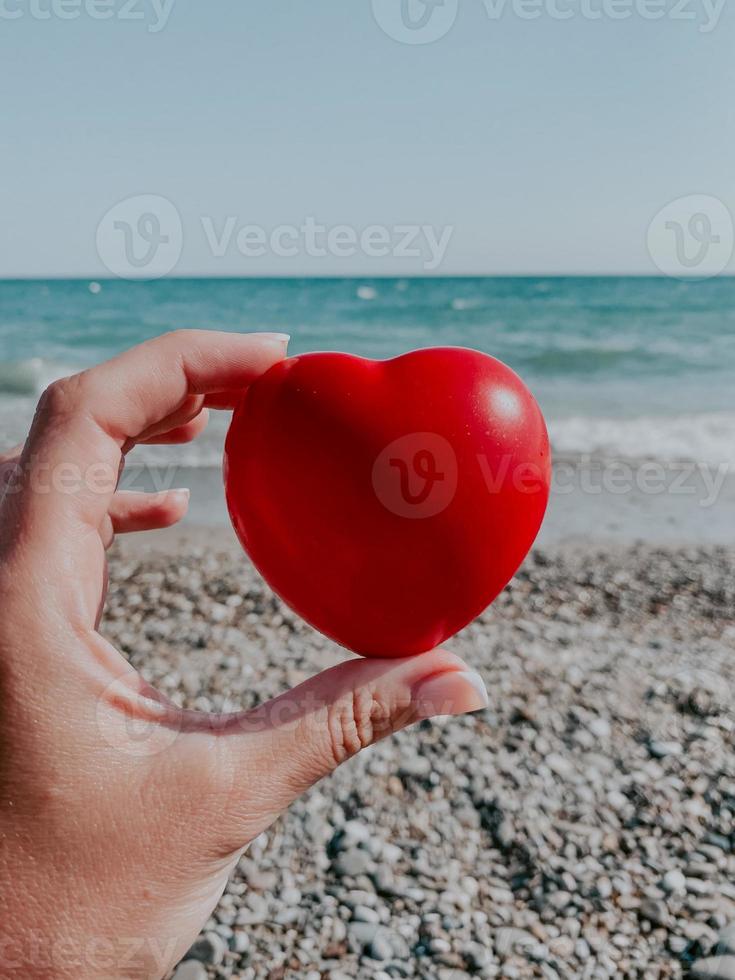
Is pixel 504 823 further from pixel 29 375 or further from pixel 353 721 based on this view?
pixel 29 375

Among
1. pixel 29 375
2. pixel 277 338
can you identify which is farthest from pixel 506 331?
pixel 277 338

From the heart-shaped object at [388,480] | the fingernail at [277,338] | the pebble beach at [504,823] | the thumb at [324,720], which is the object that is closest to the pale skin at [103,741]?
the thumb at [324,720]

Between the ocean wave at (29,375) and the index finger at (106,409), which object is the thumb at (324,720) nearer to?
the index finger at (106,409)

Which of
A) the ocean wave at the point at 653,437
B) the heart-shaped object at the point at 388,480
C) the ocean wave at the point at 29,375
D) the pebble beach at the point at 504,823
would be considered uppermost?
the ocean wave at the point at 29,375

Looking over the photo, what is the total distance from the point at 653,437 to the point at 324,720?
11.3 m

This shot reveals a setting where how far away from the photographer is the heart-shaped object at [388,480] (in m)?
1.91

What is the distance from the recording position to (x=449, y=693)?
1972 millimetres

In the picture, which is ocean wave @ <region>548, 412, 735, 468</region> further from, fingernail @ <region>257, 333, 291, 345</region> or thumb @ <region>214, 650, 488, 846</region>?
thumb @ <region>214, 650, 488, 846</region>

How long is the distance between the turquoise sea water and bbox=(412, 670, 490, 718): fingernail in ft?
27.6

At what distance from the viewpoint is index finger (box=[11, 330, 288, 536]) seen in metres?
1.87

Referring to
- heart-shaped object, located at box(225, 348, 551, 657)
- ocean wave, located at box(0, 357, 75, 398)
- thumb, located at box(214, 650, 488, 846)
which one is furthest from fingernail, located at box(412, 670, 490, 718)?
ocean wave, located at box(0, 357, 75, 398)

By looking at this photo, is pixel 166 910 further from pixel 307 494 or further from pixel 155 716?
pixel 307 494

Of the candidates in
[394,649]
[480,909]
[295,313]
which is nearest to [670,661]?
[480,909]

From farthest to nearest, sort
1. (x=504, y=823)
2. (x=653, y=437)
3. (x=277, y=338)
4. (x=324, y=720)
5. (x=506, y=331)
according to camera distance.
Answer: (x=506, y=331) → (x=653, y=437) → (x=504, y=823) → (x=277, y=338) → (x=324, y=720)
